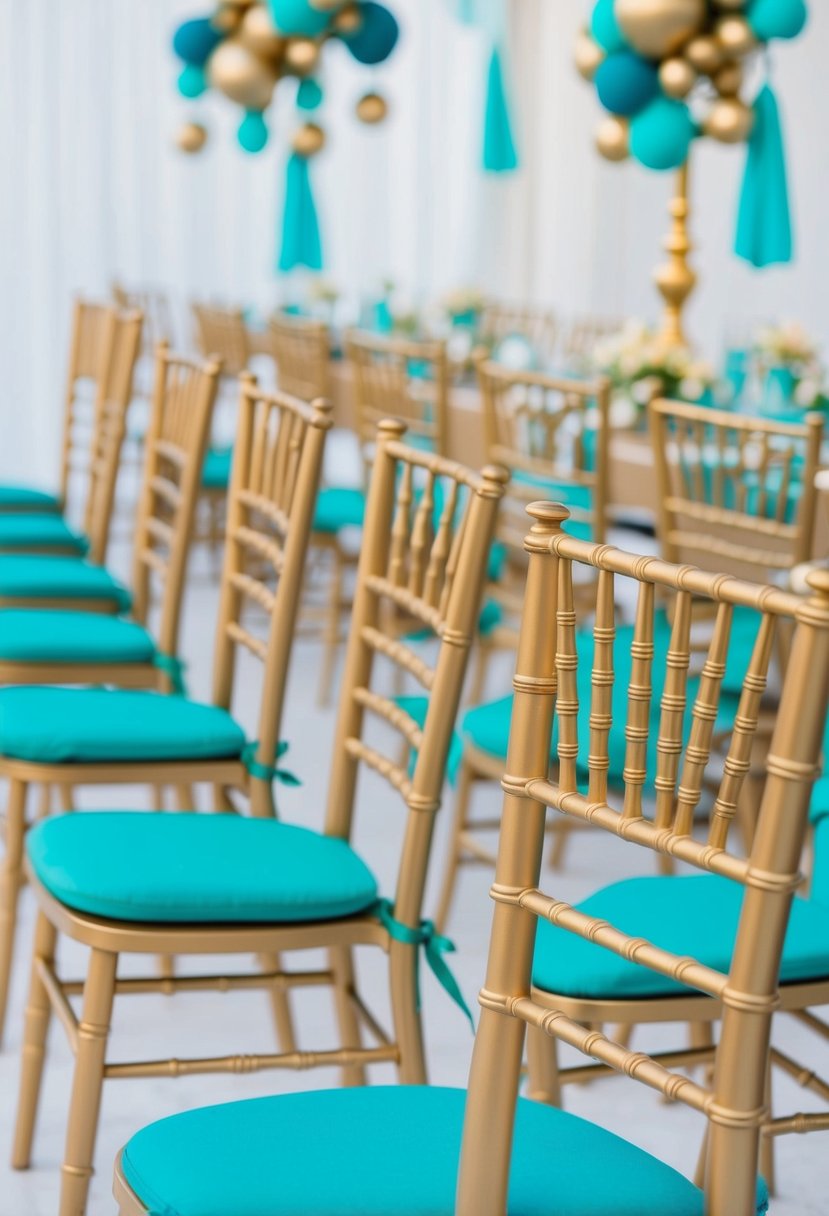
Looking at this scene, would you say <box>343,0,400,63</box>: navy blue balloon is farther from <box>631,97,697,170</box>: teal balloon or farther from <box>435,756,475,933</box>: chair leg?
<box>435,756,475,933</box>: chair leg

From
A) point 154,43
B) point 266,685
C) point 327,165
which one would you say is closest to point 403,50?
point 327,165

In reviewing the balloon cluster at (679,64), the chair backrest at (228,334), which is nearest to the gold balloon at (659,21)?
the balloon cluster at (679,64)

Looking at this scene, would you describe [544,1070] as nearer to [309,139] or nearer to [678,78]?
[678,78]

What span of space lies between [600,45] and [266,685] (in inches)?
117

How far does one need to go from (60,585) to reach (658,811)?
209 centimetres

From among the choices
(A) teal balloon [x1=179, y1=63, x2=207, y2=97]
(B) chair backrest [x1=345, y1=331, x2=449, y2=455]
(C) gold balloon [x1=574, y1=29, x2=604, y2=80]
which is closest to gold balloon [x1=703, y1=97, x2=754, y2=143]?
(C) gold balloon [x1=574, y1=29, x2=604, y2=80]

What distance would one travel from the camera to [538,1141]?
1.15 m

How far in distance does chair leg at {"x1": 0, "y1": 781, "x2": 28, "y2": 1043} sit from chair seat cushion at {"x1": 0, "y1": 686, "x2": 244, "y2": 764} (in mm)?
120

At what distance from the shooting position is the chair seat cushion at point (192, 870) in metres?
1.57

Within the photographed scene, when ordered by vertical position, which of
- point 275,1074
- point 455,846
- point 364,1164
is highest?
point 364,1164

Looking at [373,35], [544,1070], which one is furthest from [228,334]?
[544,1070]

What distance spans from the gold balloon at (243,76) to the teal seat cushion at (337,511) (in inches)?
75.2

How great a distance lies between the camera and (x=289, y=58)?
5.50 meters

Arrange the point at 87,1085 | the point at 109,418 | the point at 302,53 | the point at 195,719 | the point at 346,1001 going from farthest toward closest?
the point at 302,53 < the point at 109,418 < the point at 195,719 < the point at 346,1001 < the point at 87,1085
